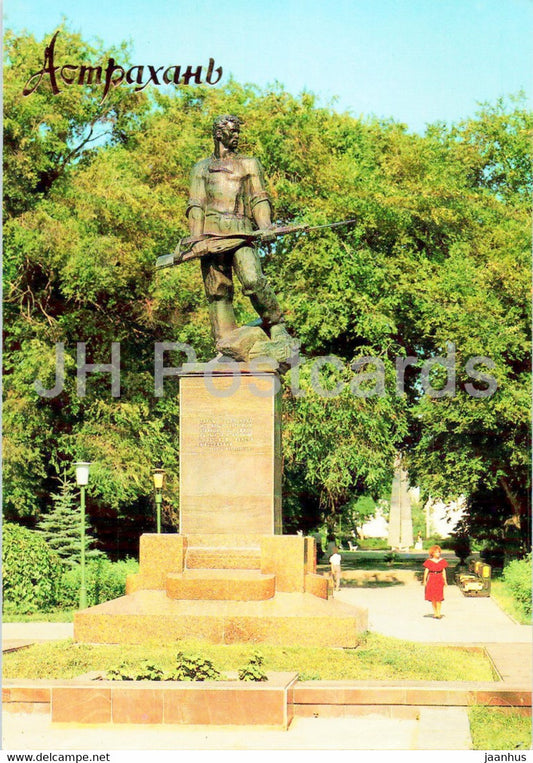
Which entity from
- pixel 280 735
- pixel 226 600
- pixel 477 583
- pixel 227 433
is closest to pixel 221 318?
pixel 227 433

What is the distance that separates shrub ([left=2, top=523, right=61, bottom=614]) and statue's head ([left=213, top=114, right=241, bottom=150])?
11.1m

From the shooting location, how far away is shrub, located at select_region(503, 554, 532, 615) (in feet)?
80.5

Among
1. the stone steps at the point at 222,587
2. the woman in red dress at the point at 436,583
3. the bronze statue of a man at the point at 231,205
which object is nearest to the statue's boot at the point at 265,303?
the bronze statue of a man at the point at 231,205

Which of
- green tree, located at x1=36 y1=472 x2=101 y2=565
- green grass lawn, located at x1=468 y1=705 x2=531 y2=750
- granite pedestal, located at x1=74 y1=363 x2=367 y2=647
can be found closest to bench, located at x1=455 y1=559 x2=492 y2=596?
green tree, located at x1=36 y1=472 x2=101 y2=565

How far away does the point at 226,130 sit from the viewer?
49.0 ft

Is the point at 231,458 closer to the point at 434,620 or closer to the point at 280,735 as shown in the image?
the point at 280,735

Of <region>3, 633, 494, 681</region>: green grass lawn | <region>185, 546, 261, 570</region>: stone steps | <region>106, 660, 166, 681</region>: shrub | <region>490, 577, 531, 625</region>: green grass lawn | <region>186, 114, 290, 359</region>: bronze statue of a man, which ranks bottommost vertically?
<region>490, 577, 531, 625</region>: green grass lawn

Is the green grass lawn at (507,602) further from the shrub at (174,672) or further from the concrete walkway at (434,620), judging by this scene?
the shrub at (174,672)

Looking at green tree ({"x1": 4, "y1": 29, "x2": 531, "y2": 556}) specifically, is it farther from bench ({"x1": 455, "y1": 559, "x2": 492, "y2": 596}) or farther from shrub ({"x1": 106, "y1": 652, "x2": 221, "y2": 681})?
shrub ({"x1": 106, "y1": 652, "x2": 221, "y2": 681})

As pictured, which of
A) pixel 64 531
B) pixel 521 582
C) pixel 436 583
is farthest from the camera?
pixel 64 531

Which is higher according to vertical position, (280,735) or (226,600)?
(226,600)

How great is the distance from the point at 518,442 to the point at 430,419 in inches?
92.9

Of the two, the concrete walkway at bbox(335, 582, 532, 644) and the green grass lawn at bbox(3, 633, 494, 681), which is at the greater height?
the green grass lawn at bbox(3, 633, 494, 681)

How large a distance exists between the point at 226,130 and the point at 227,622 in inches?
244
